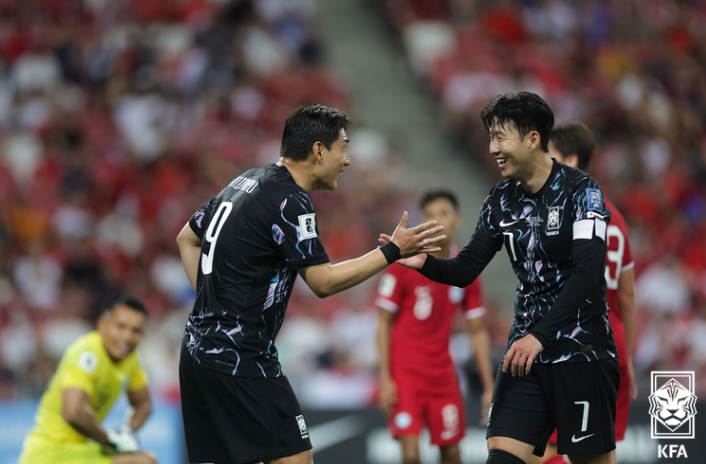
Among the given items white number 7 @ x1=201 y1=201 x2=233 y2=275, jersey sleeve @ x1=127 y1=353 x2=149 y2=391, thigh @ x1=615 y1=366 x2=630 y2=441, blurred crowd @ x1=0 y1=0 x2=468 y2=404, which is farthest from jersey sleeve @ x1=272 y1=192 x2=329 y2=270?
blurred crowd @ x1=0 y1=0 x2=468 y2=404

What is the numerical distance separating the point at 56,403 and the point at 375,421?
10.2 ft

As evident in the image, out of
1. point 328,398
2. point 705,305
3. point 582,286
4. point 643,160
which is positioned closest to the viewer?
point 582,286

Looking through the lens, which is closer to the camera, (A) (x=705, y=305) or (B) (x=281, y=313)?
(B) (x=281, y=313)

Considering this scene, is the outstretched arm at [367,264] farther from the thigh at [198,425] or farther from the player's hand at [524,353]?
the thigh at [198,425]

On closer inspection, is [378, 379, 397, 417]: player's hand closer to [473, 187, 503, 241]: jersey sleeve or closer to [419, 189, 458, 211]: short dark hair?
[419, 189, 458, 211]: short dark hair

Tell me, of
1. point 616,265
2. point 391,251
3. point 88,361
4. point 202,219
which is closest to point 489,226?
point 391,251

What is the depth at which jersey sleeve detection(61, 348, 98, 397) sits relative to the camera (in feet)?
20.5

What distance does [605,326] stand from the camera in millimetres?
4555

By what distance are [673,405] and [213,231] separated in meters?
3.79

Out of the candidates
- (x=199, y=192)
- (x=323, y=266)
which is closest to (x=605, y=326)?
(x=323, y=266)

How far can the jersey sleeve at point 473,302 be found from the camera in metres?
6.98

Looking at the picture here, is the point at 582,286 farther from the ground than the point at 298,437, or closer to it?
farther from the ground

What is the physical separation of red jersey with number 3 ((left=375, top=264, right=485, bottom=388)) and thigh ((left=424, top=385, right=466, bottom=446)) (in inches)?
4.0

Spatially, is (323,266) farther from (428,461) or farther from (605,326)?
(428,461)
